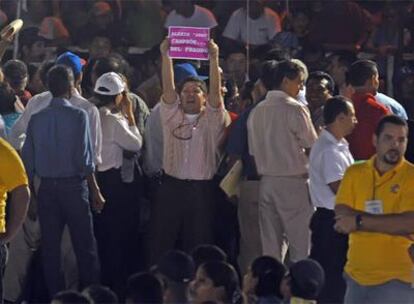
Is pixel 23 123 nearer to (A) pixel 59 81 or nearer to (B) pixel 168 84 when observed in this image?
(A) pixel 59 81

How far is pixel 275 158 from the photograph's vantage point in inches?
446

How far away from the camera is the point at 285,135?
1132 cm

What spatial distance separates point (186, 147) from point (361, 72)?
1.44 metres

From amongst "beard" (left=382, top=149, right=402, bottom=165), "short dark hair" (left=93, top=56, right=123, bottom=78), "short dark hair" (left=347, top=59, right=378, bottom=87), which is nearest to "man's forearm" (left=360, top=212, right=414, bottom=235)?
"beard" (left=382, top=149, right=402, bottom=165)

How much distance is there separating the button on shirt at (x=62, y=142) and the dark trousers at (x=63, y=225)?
0.08 meters

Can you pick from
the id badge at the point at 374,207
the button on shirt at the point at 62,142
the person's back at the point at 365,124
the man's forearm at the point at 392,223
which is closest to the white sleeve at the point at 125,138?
the button on shirt at the point at 62,142

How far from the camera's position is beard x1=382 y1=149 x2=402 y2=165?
30.0ft

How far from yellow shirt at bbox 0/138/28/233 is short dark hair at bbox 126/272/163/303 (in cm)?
92

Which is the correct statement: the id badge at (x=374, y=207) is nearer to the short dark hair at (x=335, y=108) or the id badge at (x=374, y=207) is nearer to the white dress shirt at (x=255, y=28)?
the short dark hair at (x=335, y=108)

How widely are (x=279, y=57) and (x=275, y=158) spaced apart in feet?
6.87

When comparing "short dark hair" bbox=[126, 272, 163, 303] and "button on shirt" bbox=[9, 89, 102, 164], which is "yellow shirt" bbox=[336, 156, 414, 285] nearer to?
"short dark hair" bbox=[126, 272, 163, 303]

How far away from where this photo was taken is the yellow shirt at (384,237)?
359 inches

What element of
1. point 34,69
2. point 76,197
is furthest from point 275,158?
point 34,69

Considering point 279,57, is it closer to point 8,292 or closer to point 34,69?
point 34,69
